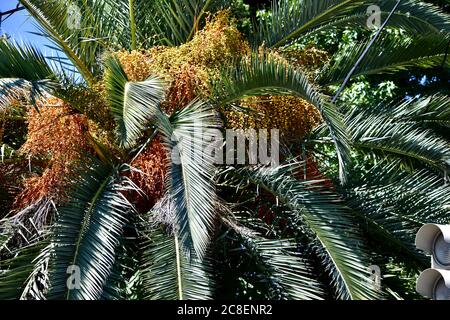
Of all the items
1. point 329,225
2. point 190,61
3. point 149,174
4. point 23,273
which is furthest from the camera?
point 190,61

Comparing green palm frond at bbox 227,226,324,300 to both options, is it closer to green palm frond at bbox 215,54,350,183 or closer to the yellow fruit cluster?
green palm frond at bbox 215,54,350,183

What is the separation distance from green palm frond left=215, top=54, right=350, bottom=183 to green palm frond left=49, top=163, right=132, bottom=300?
4.15ft

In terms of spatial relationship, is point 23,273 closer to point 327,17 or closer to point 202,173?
point 202,173

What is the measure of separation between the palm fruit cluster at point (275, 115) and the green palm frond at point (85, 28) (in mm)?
1663

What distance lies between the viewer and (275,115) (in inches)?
351

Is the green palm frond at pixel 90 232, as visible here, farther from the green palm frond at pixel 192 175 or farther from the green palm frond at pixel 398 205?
the green palm frond at pixel 398 205

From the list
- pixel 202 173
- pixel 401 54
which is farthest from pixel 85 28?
pixel 401 54

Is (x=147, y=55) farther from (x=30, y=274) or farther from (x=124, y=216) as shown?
(x=30, y=274)

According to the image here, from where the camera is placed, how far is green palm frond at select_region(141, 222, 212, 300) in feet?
25.2

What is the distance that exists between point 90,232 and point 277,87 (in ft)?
6.50

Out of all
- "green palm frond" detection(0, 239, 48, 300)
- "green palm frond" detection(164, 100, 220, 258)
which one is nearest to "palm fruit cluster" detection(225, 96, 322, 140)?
"green palm frond" detection(164, 100, 220, 258)

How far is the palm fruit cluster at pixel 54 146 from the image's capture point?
8398 mm

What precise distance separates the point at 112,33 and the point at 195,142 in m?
2.88
